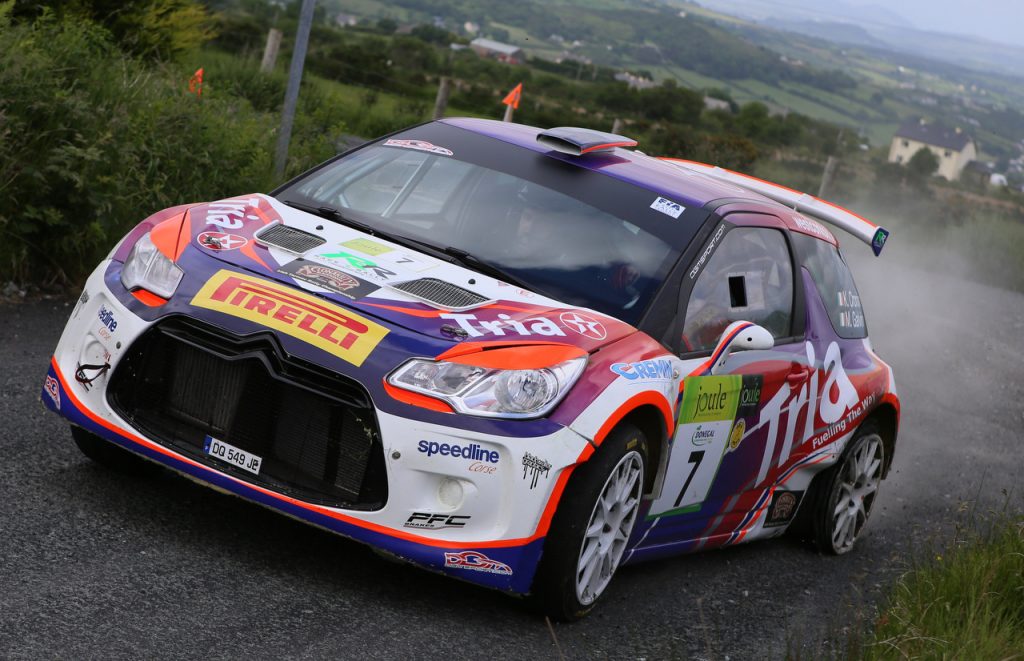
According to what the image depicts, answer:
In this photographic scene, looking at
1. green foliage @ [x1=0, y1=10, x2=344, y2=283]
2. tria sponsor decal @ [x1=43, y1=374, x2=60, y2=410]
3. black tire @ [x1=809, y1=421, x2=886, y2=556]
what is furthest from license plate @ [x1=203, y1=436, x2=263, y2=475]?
green foliage @ [x1=0, y1=10, x2=344, y2=283]

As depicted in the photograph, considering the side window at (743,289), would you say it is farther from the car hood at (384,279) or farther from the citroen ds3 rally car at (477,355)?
the car hood at (384,279)

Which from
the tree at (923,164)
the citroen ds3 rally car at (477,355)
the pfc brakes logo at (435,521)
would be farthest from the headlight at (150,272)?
the tree at (923,164)

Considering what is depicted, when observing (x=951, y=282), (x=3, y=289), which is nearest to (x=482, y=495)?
(x=3, y=289)

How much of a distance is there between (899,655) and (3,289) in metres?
6.19

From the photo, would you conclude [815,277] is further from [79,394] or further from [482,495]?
[79,394]

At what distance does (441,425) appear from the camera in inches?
179

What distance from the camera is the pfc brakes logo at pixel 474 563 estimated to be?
15.3 ft

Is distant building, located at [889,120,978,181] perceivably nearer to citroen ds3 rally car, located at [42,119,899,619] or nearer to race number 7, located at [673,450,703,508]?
citroen ds3 rally car, located at [42,119,899,619]

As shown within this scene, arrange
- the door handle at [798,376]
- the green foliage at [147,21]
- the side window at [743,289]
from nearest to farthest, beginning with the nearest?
the side window at [743,289]
the door handle at [798,376]
the green foliage at [147,21]

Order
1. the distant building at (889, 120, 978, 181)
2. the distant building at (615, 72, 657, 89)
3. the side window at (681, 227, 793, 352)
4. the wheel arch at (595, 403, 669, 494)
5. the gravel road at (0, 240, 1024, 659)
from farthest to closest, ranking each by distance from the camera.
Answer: the distant building at (889, 120, 978, 181) → the distant building at (615, 72, 657, 89) → the side window at (681, 227, 793, 352) → the wheel arch at (595, 403, 669, 494) → the gravel road at (0, 240, 1024, 659)

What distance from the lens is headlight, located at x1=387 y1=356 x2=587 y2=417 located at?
15.1 feet

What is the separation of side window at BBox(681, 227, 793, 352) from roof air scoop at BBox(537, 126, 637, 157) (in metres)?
0.71

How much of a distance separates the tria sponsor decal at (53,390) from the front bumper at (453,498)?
0.63 m

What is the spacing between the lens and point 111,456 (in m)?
5.57
